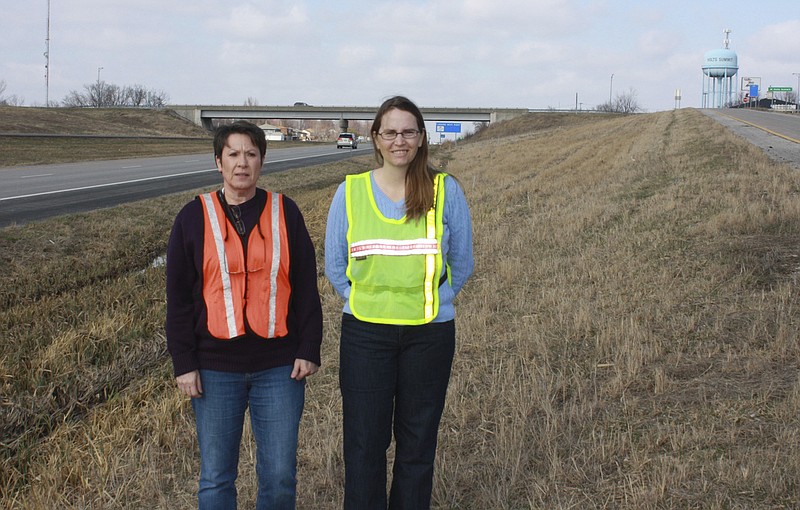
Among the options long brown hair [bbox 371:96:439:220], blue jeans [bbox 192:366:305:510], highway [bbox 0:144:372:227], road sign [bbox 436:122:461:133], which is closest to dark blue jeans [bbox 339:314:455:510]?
blue jeans [bbox 192:366:305:510]

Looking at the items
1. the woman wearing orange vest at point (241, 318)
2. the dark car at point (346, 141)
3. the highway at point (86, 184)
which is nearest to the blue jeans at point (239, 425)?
the woman wearing orange vest at point (241, 318)

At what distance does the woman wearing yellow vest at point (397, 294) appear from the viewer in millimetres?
3133

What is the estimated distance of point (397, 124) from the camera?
3.21 meters

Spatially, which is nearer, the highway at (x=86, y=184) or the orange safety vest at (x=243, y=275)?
the orange safety vest at (x=243, y=275)

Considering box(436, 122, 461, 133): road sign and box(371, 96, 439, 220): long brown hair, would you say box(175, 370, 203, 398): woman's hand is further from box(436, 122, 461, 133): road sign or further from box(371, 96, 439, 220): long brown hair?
box(436, 122, 461, 133): road sign

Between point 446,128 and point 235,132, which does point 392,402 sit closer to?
point 235,132

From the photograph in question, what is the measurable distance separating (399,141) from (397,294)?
622mm

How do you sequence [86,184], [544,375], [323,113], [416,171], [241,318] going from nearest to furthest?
[241,318] → [416,171] → [544,375] → [86,184] → [323,113]

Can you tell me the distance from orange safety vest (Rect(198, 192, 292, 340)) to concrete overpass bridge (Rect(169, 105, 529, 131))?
92.0 m

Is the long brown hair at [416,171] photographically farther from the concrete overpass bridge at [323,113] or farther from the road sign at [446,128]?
the concrete overpass bridge at [323,113]

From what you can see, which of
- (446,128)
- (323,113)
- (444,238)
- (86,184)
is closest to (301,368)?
(444,238)

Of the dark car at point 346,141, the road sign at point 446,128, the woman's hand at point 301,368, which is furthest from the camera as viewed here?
the dark car at point 346,141

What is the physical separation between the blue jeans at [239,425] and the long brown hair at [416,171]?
852 mm

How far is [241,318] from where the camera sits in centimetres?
311
